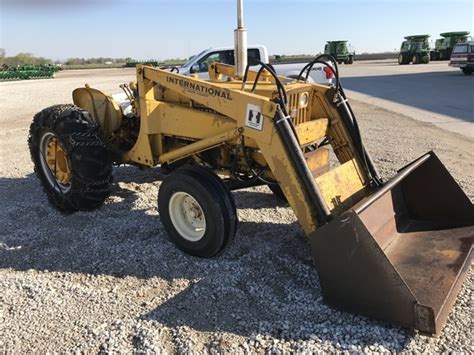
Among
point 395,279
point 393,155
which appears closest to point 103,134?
point 395,279

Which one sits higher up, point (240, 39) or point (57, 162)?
point (240, 39)

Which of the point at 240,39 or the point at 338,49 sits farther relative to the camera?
the point at 338,49

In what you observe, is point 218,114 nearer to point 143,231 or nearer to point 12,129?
point 143,231

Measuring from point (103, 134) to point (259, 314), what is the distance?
3049 mm

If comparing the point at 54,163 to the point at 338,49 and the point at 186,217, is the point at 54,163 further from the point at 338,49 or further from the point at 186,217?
the point at 338,49

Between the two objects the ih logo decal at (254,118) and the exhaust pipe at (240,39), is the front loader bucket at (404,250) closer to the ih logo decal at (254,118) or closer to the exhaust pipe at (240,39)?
the ih logo decal at (254,118)

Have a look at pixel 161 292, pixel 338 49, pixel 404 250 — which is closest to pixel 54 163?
pixel 161 292

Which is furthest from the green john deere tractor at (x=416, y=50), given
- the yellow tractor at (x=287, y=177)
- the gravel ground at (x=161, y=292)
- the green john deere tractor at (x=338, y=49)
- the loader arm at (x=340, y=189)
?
the loader arm at (x=340, y=189)

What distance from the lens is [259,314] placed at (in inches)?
126

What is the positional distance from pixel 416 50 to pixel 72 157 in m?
41.4

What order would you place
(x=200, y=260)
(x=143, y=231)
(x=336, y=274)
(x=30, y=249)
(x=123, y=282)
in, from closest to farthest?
(x=336, y=274)
(x=123, y=282)
(x=200, y=260)
(x=30, y=249)
(x=143, y=231)

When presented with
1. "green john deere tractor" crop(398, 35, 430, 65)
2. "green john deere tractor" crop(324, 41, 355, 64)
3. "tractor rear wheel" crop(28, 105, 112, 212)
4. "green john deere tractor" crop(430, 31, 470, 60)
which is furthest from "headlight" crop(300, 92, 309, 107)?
"green john deere tractor" crop(324, 41, 355, 64)

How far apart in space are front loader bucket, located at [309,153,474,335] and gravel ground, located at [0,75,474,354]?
200 mm

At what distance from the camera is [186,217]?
13.8ft
